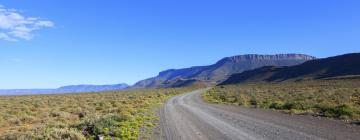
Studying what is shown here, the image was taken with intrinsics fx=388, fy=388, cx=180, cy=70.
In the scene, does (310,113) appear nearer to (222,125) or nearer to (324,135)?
(222,125)

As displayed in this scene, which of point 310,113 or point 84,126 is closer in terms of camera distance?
point 84,126

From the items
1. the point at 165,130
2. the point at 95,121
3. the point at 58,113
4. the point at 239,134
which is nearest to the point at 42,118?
the point at 58,113

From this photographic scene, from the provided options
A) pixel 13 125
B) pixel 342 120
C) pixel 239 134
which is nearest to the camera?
pixel 239 134

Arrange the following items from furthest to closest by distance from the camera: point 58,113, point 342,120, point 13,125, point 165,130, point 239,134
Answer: point 58,113 < point 13,125 < point 342,120 < point 165,130 < point 239,134

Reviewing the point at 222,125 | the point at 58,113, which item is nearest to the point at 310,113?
the point at 222,125

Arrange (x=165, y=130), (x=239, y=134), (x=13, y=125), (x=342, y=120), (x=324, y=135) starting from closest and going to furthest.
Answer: (x=324, y=135), (x=239, y=134), (x=165, y=130), (x=342, y=120), (x=13, y=125)

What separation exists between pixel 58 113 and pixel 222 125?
14.2m

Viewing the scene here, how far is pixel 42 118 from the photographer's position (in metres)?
26.2

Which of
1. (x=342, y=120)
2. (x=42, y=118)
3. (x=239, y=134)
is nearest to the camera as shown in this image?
(x=239, y=134)

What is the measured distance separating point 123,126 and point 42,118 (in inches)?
405

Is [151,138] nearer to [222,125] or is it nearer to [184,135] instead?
[184,135]

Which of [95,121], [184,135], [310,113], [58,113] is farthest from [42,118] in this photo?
[310,113]

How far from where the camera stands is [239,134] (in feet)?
50.2

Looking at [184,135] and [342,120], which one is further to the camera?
[342,120]
